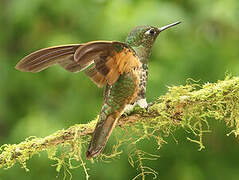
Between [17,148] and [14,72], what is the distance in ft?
11.4

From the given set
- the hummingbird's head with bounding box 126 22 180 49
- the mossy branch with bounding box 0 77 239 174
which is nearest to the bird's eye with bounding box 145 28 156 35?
the hummingbird's head with bounding box 126 22 180 49

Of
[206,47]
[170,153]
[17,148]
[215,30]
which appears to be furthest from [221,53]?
[17,148]

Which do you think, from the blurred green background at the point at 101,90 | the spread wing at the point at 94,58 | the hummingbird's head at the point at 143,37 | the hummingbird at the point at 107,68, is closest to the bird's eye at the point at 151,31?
the hummingbird's head at the point at 143,37

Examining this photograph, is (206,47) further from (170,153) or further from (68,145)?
(68,145)

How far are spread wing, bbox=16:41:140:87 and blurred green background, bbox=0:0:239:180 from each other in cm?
218

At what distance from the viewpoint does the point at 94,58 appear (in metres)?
2.56

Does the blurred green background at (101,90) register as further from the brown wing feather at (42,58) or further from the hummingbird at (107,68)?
the brown wing feather at (42,58)

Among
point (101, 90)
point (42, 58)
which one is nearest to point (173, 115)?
point (42, 58)

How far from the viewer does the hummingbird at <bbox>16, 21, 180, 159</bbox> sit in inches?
103

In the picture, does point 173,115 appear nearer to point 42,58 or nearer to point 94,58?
point 94,58

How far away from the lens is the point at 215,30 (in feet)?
19.9

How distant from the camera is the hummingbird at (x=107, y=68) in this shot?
2.61 meters

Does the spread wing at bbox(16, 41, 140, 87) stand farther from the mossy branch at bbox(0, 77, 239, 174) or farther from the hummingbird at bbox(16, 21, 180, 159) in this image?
the mossy branch at bbox(0, 77, 239, 174)

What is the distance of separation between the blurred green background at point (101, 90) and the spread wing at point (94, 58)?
2.18 meters
